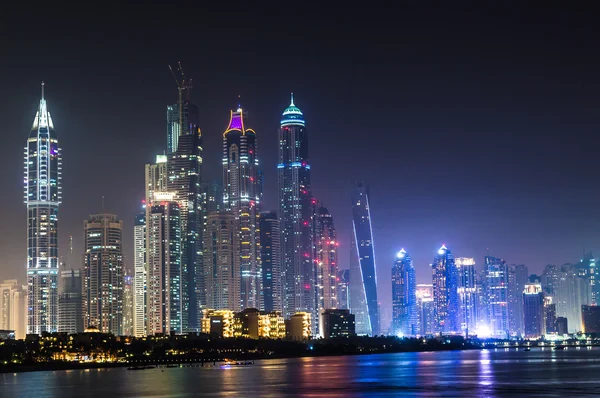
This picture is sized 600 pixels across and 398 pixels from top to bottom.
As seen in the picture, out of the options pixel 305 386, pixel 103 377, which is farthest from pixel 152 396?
pixel 103 377

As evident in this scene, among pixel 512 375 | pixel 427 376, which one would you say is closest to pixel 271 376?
pixel 427 376

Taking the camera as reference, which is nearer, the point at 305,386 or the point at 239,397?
the point at 239,397

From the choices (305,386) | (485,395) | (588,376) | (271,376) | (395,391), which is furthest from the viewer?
(271,376)

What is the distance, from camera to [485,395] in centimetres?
10956

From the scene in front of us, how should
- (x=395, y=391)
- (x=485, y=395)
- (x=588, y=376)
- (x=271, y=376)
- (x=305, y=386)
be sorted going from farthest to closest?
(x=271, y=376), (x=588, y=376), (x=305, y=386), (x=395, y=391), (x=485, y=395)

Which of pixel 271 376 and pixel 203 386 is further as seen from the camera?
pixel 271 376

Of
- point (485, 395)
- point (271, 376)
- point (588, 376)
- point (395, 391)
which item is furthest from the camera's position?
point (271, 376)

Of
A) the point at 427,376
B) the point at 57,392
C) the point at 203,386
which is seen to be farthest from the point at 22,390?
the point at 427,376

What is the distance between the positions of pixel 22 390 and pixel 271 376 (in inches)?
1717

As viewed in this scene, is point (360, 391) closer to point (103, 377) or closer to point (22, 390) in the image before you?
point (22, 390)

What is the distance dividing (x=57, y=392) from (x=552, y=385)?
66659 millimetres

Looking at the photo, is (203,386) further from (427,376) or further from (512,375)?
(512,375)

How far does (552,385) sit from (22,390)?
7339 cm

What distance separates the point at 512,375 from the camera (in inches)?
6058
